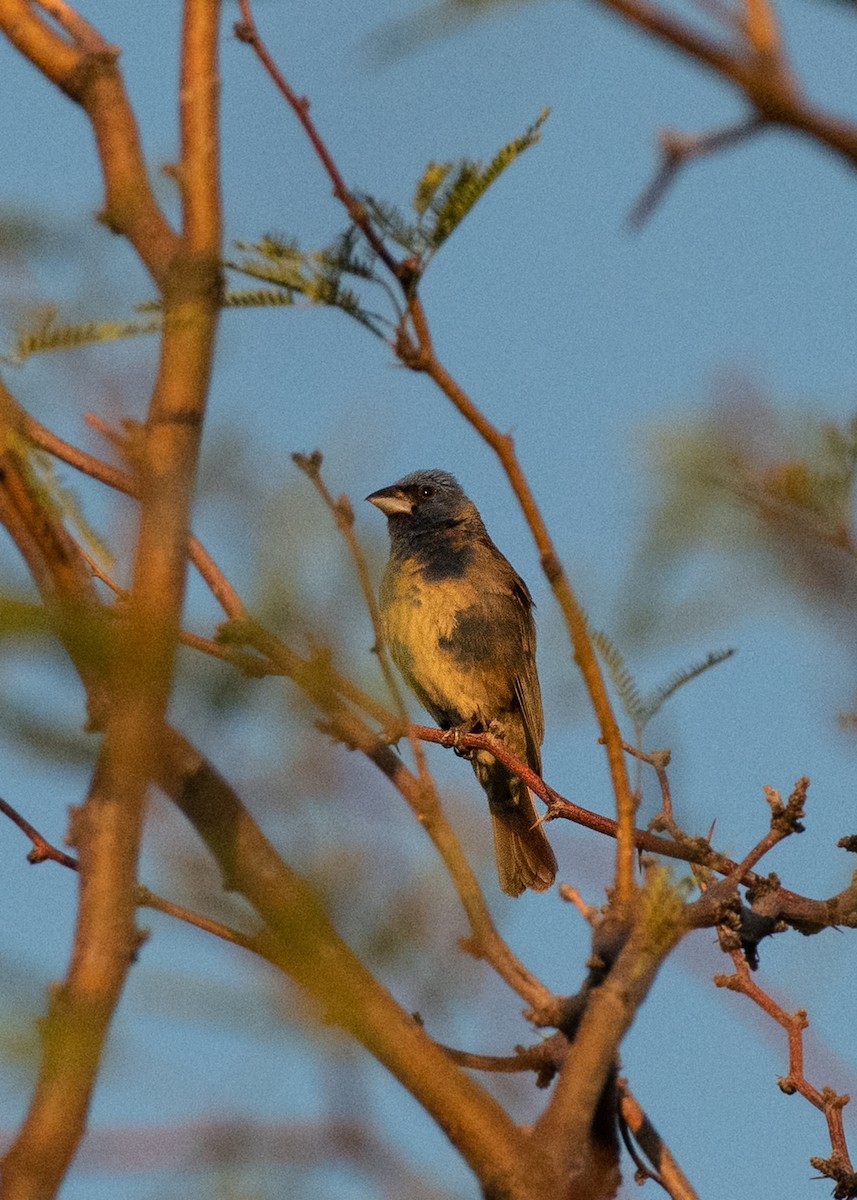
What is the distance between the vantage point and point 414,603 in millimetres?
7953

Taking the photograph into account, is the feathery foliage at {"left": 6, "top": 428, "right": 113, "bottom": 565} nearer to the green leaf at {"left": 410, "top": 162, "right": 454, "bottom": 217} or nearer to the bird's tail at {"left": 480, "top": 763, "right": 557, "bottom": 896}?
the green leaf at {"left": 410, "top": 162, "right": 454, "bottom": 217}

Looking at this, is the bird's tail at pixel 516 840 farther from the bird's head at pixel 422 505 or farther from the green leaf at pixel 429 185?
the green leaf at pixel 429 185

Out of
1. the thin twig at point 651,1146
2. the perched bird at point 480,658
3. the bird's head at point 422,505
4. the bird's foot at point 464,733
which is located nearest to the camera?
the thin twig at point 651,1146

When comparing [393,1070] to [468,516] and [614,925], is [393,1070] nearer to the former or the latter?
[614,925]

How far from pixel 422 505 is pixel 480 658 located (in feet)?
4.07

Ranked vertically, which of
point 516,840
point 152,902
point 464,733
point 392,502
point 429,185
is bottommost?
point 152,902

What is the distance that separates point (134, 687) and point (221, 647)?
71cm

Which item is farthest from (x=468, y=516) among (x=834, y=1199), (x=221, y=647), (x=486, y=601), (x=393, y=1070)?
(x=393, y=1070)

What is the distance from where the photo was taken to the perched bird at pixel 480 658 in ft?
25.8

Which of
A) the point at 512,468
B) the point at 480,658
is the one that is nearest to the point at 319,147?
the point at 512,468

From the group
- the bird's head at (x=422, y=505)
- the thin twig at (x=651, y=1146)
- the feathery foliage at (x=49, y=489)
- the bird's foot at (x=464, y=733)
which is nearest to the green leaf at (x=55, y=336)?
the feathery foliage at (x=49, y=489)

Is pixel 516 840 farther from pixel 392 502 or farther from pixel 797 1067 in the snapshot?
pixel 797 1067

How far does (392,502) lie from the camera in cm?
871

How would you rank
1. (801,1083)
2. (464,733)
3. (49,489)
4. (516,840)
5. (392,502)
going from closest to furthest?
(49,489) → (801,1083) → (464,733) → (516,840) → (392,502)
